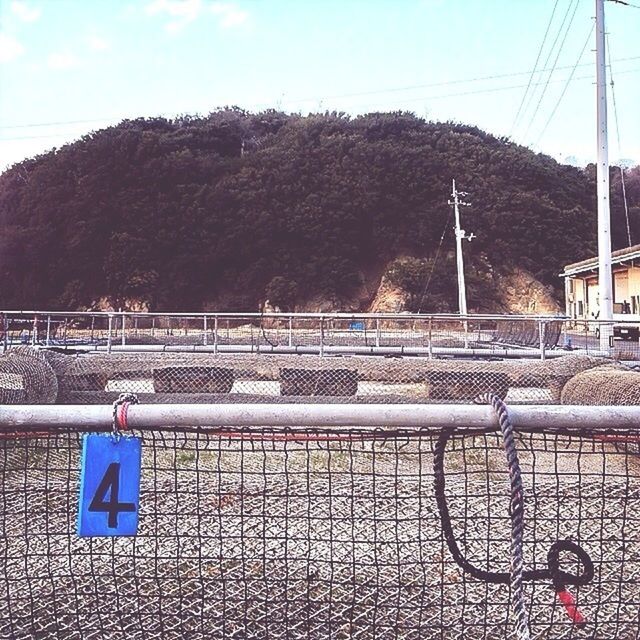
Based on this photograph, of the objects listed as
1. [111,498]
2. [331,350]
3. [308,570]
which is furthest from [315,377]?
[111,498]

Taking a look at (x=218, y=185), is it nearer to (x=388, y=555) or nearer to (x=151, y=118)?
(x=151, y=118)

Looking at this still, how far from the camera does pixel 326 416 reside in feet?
5.94

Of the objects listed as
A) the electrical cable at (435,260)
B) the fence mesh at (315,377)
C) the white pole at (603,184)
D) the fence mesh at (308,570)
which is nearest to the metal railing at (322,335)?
the fence mesh at (315,377)

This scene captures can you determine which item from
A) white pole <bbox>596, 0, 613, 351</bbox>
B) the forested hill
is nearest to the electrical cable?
the forested hill

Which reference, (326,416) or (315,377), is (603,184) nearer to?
(315,377)

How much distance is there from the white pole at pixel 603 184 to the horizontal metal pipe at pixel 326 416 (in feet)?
53.9

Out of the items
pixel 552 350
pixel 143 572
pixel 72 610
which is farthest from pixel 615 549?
pixel 552 350

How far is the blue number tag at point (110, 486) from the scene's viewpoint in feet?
6.04

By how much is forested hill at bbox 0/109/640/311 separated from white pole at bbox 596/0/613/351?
26.2 m

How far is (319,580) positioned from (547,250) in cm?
4959

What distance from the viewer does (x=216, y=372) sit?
907 centimetres

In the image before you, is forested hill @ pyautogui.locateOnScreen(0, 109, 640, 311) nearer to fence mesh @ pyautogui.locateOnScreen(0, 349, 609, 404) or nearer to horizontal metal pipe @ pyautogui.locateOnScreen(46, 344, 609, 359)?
horizontal metal pipe @ pyautogui.locateOnScreen(46, 344, 609, 359)

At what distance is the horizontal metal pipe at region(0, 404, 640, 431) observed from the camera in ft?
5.92

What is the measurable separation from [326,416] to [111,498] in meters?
0.65
